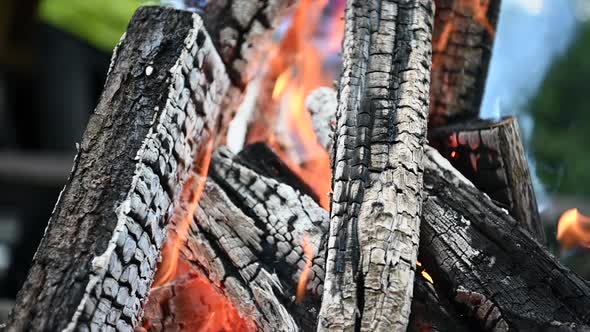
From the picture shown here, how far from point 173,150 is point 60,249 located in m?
0.36

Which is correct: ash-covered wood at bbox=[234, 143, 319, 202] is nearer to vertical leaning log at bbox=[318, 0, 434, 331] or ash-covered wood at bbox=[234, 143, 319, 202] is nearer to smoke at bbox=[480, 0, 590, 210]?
vertical leaning log at bbox=[318, 0, 434, 331]

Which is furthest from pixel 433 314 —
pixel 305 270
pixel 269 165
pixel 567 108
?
pixel 567 108

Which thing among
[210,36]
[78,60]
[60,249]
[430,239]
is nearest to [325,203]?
[430,239]

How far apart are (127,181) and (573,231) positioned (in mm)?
1247

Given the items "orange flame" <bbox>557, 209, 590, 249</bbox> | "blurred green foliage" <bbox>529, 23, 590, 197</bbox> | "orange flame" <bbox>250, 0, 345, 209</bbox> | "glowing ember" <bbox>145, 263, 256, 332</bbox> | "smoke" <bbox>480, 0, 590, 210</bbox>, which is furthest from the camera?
→ "blurred green foliage" <bbox>529, 23, 590, 197</bbox>

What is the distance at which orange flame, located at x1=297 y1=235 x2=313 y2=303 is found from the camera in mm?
1620

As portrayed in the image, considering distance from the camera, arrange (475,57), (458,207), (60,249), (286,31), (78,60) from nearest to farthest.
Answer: (60,249)
(458,207)
(475,57)
(286,31)
(78,60)

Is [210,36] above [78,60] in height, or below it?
below

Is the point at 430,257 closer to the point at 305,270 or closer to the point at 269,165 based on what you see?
the point at 305,270

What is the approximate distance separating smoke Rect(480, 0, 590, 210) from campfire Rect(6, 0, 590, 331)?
10.1 inches

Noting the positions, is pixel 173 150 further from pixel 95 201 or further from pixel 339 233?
pixel 339 233

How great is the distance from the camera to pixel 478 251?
5.11 feet

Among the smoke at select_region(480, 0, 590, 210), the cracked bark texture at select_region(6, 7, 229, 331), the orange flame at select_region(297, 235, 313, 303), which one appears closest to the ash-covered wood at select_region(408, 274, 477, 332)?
the orange flame at select_region(297, 235, 313, 303)

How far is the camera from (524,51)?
2.72 metres
